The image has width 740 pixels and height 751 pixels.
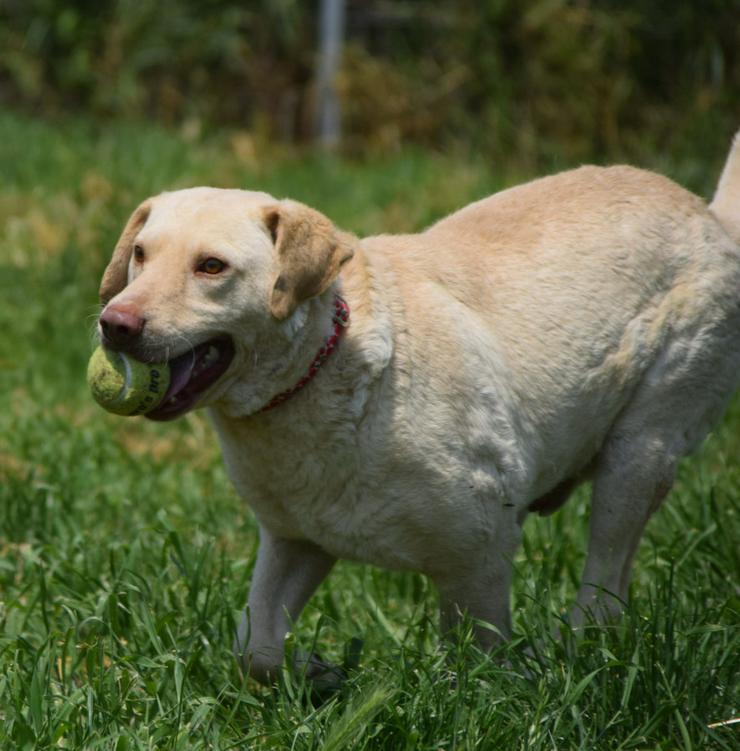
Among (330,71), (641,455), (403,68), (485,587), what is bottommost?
(330,71)

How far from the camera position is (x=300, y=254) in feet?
11.8

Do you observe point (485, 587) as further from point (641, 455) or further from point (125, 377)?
point (125, 377)

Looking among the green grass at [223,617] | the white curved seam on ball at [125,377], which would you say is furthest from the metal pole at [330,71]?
the white curved seam on ball at [125,377]

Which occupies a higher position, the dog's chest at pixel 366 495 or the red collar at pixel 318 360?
the red collar at pixel 318 360

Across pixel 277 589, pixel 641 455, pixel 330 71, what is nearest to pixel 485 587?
pixel 277 589

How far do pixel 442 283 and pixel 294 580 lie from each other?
99 centimetres

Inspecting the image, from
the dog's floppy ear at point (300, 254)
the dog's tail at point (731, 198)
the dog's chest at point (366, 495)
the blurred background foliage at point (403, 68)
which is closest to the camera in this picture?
the dog's floppy ear at point (300, 254)

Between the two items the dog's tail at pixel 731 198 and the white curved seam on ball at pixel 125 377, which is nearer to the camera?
the white curved seam on ball at pixel 125 377

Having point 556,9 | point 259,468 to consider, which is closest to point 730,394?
point 259,468

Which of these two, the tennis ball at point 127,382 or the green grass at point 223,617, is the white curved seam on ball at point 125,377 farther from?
the green grass at point 223,617

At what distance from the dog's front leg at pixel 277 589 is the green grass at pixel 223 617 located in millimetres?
112

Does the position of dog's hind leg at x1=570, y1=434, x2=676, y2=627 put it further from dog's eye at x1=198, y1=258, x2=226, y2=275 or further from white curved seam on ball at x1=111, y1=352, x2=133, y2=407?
white curved seam on ball at x1=111, y1=352, x2=133, y2=407

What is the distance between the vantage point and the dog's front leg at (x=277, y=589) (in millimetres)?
3918

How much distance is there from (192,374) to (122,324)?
28cm
